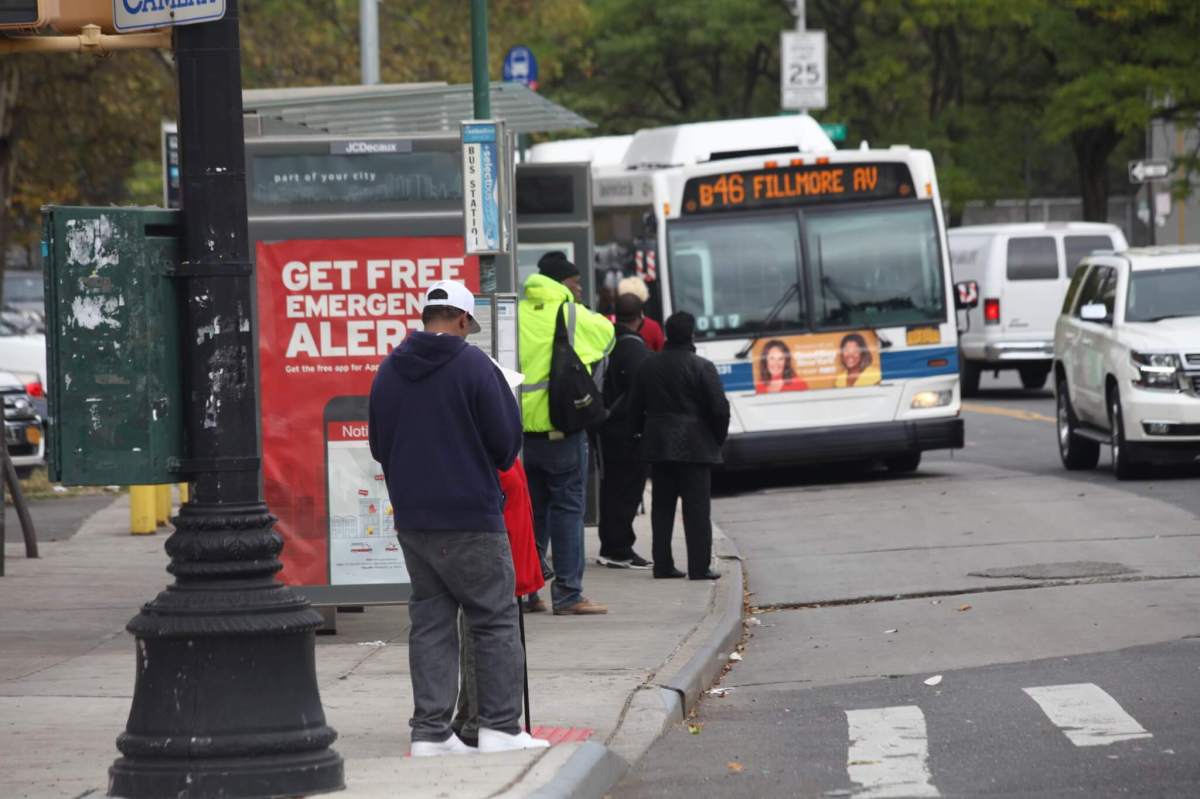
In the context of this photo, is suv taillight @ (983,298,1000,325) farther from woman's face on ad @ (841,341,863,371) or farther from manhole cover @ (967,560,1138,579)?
manhole cover @ (967,560,1138,579)

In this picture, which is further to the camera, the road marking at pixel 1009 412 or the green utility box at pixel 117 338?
the road marking at pixel 1009 412

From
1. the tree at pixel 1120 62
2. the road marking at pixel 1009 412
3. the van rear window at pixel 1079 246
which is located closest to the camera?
the road marking at pixel 1009 412

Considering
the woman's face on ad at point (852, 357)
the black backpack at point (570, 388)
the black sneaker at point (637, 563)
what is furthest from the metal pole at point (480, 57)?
the woman's face on ad at point (852, 357)

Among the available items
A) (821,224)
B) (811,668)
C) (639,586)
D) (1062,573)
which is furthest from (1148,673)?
(821,224)

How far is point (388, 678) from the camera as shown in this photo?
10.0m

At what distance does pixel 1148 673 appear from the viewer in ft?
32.2

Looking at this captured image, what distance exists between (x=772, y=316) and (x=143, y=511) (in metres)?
6.11

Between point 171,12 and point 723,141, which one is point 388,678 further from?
point 723,141

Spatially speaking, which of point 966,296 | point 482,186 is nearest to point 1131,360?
point 966,296

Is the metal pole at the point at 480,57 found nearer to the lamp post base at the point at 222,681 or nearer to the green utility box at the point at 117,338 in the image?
the green utility box at the point at 117,338

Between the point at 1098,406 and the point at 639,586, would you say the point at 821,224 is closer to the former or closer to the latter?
the point at 1098,406

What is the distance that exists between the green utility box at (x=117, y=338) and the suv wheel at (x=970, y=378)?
2556cm

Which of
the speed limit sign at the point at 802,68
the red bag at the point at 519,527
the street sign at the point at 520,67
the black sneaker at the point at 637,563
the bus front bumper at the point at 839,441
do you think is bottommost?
the black sneaker at the point at 637,563

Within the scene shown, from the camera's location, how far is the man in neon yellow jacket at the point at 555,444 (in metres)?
12.3
